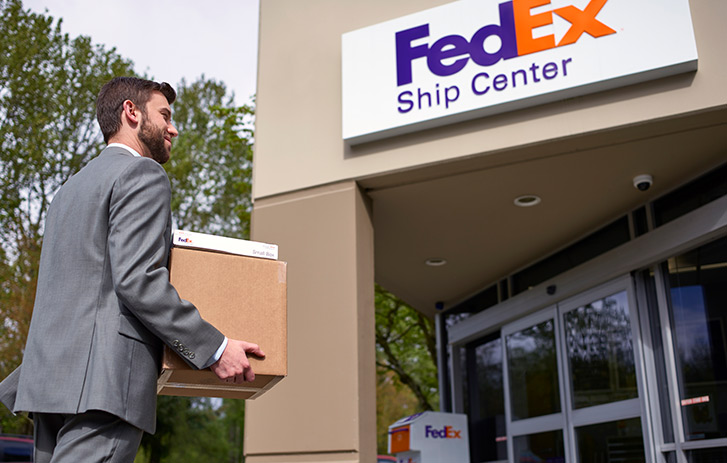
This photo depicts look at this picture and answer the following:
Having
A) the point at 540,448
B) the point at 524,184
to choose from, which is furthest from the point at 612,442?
the point at 524,184

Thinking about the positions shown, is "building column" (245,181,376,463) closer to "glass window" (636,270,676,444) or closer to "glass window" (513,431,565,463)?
"glass window" (636,270,676,444)

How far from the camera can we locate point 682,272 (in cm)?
582

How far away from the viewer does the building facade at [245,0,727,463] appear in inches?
190

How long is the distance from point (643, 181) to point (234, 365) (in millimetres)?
4668

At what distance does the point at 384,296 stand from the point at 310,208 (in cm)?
902

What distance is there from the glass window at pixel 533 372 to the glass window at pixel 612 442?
53 cm

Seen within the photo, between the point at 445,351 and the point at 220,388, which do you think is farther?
the point at 445,351

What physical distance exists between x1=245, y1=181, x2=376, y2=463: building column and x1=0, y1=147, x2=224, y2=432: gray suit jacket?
10.3 feet

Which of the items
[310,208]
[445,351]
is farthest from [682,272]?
[445,351]

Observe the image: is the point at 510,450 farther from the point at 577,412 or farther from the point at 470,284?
the point at 470,284

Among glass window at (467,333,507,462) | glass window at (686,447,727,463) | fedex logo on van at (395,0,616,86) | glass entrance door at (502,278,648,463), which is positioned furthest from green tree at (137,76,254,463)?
glass window at (686,447,727,463)

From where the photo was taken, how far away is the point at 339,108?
224 inches

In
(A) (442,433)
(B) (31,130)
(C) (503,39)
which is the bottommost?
(A) (442,433)

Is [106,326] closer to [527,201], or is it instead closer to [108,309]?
[108,309]
